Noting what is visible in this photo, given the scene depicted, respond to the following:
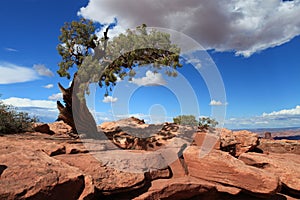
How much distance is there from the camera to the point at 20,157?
6.70 meters

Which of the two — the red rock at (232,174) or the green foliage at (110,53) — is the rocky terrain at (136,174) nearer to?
the red rock at (232,174)

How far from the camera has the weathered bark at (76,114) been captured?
42.6ft

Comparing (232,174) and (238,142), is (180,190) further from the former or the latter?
(238,142)

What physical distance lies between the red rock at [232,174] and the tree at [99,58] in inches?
208

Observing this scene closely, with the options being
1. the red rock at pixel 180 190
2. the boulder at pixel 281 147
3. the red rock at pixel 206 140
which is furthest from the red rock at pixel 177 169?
the boulder at pixel 281 147

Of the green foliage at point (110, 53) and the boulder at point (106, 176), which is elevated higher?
the green foliage at point (110, 53)

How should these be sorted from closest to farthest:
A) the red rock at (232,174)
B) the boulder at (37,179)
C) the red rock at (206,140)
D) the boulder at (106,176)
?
the boulder at (37,179) < the boulder at (106,176) < the red rock at (232,174) < the red rock at (206,140)

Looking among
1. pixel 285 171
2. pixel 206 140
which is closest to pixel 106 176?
pixel 206 140

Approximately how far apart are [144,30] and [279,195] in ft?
30.6

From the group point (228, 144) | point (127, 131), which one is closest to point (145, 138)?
point (127, 131)

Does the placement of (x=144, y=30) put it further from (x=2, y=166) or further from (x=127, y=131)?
(x=2, y=166)

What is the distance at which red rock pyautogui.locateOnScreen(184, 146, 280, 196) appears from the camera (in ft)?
26.5

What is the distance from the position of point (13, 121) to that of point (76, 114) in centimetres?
405

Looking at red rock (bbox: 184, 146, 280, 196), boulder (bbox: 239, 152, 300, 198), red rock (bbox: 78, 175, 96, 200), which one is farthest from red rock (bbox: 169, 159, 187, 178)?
red rock (bbox: 78, 175, 96, 200)
